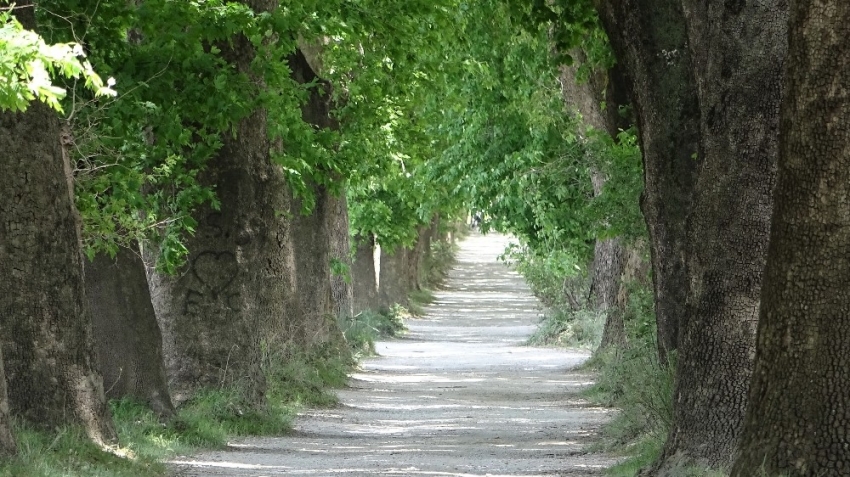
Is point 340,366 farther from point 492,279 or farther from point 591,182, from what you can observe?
point 492,279

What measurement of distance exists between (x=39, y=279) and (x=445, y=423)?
8588 millimetres

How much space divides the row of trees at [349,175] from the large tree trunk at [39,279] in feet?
0.06

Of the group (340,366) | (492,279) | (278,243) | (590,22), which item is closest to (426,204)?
(340,366)

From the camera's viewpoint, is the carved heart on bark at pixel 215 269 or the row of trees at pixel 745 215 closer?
the row of trees at pixel 745 215

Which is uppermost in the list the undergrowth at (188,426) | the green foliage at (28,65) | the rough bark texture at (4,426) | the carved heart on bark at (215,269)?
the green foliage at (28,65)

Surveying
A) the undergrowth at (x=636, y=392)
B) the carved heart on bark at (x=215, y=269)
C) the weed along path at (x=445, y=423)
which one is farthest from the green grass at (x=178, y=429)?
the undergrowth at (x=636, y=392)

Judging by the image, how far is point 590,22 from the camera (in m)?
16.0

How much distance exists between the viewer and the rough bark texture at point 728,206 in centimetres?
1092

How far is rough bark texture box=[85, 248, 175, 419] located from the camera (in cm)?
1512

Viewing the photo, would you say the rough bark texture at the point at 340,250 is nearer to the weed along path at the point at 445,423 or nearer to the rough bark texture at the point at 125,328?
the weed along path at the point at 445,423

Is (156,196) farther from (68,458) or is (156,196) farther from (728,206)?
(728,206)

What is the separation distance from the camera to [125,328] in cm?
1520

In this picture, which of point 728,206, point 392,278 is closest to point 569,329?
point 392,278

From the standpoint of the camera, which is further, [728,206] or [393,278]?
[393,278]
